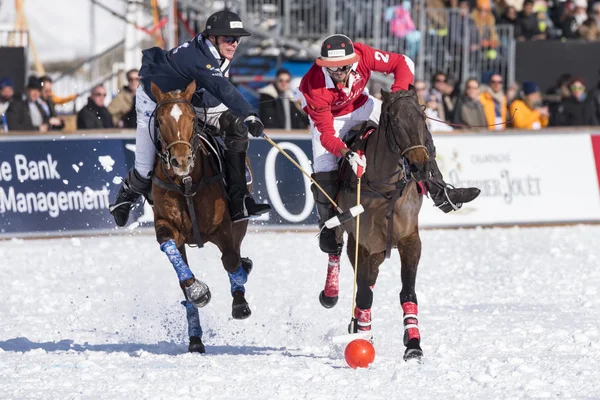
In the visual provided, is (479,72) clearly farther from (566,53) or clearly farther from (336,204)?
(336,204)

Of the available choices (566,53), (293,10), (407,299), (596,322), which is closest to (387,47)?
(293,10)

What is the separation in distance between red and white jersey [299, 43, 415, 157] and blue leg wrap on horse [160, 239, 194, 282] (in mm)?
1414

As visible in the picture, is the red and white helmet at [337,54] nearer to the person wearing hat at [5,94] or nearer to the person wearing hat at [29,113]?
the person wearing hat at [29,113]

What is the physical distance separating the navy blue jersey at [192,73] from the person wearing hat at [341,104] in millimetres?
554

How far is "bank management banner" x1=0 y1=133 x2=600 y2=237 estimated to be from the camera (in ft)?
50.3

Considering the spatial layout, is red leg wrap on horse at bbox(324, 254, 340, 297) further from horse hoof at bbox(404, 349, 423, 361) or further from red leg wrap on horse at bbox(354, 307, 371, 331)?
horse hoof at bbox(404, 349, 423, 361)

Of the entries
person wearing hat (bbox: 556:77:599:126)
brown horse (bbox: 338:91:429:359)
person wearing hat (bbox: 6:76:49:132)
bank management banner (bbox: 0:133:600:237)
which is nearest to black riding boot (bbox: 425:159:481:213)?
brown horse (bbox: 338:91:429:359)

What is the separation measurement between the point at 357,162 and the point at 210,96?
1.78 m

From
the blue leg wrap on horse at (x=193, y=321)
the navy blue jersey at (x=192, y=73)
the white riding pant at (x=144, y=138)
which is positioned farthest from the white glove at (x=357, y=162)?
the blue leg wrap on horse at (x=193, y=321)

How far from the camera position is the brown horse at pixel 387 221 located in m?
8.43

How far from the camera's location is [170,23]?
17.0m

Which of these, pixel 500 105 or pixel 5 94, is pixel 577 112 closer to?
pixel 500 105

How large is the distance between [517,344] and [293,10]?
13002 mm

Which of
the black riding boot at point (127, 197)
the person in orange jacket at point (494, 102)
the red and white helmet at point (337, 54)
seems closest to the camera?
the red and white helmet at point (337, 54)
